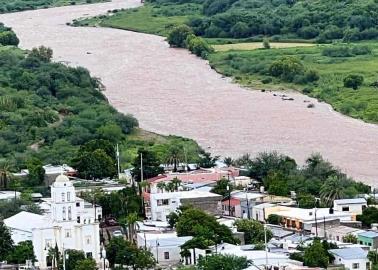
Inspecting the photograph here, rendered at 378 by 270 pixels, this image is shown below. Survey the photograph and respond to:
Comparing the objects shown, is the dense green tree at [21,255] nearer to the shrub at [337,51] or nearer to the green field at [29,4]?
the shrub at [337,51]

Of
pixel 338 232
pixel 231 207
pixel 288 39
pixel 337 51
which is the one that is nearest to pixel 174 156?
pixel 231 207

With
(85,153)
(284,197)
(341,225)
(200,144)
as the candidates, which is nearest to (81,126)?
(200,144)

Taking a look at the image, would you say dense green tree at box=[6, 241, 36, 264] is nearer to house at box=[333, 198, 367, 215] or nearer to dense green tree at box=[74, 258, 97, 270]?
dense green tree at box=[74, 258, 97, 270]

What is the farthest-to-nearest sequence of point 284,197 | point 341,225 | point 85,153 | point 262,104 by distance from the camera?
point 262,104 → point 85,153 → point 284,197 → point 341,225

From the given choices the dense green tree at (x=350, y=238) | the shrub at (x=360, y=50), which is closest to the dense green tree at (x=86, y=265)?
the dense green tree at (x=350, y=238)

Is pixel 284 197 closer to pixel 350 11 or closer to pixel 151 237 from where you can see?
pixel 151 237
